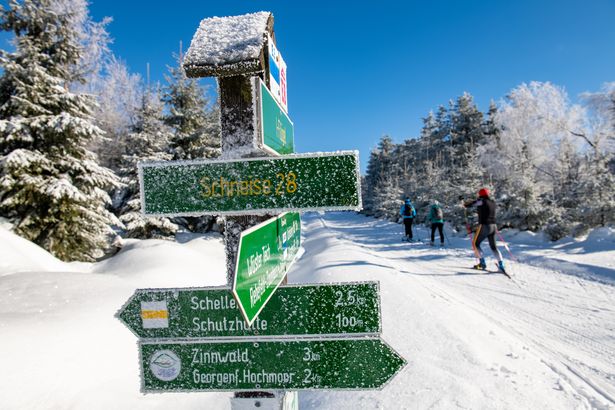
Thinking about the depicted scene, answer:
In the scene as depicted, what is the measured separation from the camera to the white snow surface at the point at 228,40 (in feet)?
5.65

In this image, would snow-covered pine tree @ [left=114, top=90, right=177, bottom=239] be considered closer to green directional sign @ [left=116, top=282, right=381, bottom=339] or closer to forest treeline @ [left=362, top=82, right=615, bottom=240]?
green directional sign @ [left=116, top=282, right=381, bottom=339]

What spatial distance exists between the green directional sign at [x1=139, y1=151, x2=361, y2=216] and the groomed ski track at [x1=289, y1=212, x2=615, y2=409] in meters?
2.01

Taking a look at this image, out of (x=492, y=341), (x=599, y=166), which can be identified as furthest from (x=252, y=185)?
(x=599, y=166)

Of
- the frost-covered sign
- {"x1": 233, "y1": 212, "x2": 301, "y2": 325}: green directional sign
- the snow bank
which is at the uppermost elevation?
the frost-covered sign

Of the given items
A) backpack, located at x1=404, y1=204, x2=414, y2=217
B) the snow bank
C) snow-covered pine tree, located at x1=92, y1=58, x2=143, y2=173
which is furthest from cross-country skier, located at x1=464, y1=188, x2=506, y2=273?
snow-covered pine tree, located at x1=92, y1=58, x2=143, y2=173

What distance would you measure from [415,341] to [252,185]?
3.01 m

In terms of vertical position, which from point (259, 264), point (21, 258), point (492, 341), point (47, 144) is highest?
point (47, 144)

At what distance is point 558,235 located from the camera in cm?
1291

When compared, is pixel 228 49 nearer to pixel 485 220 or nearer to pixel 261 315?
pixel 261 315

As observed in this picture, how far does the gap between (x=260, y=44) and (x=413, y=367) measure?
3068mm

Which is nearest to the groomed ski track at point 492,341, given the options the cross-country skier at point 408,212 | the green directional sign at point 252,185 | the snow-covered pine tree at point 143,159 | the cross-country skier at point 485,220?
the cross-country skier at point 485,220

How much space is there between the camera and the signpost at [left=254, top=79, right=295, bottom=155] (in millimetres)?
1626

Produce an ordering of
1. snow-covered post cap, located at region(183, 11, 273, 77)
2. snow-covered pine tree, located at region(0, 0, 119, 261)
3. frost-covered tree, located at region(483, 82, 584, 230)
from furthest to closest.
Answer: frost-covered tree, located at region(483, 82, 584, 230) < snow-covered pine tree, located at region(0, 0, 119, 261) < snow-covered post cap, located at region(183, 11, 273, 77)

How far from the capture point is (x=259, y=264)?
127 centimetres
